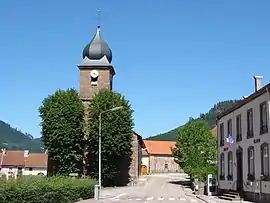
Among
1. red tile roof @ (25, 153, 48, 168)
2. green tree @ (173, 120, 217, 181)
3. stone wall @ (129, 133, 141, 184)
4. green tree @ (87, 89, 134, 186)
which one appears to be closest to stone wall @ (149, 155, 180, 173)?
red tile roof @ (25, 153, 48, 168)

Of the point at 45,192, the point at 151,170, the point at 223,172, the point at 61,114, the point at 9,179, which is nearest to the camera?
the point at 9,179

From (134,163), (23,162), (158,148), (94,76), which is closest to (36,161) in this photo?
(23,162)

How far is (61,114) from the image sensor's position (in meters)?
62.3

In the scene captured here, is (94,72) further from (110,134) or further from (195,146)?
(195,146)

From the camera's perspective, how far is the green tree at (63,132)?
61500mm

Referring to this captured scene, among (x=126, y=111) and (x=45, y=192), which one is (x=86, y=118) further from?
(x=45, y=192)

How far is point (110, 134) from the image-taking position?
199 feet

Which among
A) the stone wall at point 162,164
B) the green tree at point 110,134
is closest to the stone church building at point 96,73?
the green tree at point 110,134

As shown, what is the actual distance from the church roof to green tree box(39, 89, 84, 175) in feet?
33.5

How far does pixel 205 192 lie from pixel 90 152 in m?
20.3

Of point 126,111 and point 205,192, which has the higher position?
point 126,111

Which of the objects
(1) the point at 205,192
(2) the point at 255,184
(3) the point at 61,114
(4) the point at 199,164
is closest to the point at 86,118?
(3) the point at 61,114

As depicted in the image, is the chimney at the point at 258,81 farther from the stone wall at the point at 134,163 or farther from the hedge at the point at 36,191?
the stone wall at the point at 134,163

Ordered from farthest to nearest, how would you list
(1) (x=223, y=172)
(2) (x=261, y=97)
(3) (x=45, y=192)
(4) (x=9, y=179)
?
(1) (x=223, y=172) → (2) (x=261, y=97) → (3) (x=45, y=192) → (4) (x=9, y=179)
